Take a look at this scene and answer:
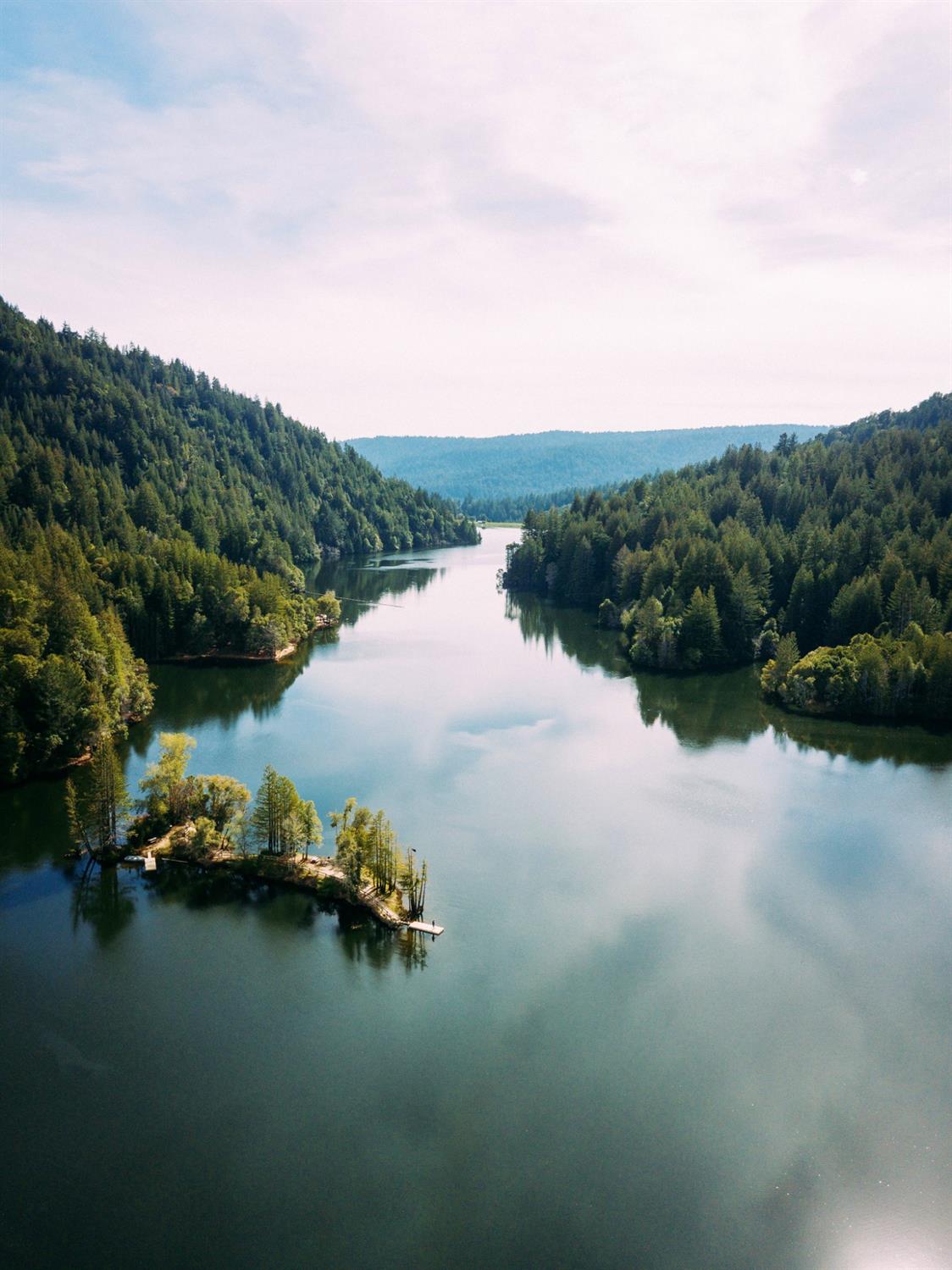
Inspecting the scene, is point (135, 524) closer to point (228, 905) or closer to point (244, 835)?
point (244, 835)

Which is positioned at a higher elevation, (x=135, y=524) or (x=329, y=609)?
(x=135, y=524)

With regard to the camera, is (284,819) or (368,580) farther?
(368,580)

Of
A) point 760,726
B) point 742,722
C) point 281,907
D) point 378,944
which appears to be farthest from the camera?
point 742,722

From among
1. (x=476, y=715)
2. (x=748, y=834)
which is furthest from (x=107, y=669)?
(x=748, y=834)

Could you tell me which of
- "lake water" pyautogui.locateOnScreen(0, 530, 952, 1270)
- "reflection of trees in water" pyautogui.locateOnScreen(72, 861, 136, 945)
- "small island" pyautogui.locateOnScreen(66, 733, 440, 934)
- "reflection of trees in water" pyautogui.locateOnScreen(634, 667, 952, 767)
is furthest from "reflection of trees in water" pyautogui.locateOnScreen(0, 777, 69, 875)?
"reflection of trees in water" pyautogui.locateOnScreen(634, 667, 952, 767)

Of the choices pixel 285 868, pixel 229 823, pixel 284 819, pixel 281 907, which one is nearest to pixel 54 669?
pixel 229 823

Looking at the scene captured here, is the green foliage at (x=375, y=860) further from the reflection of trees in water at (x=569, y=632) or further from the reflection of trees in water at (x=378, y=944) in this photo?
the reflection of trees in water at (x=569, y=632)

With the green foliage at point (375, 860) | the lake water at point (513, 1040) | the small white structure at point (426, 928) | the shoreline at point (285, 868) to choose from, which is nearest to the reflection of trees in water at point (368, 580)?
the shoreline at point (285, 868)
